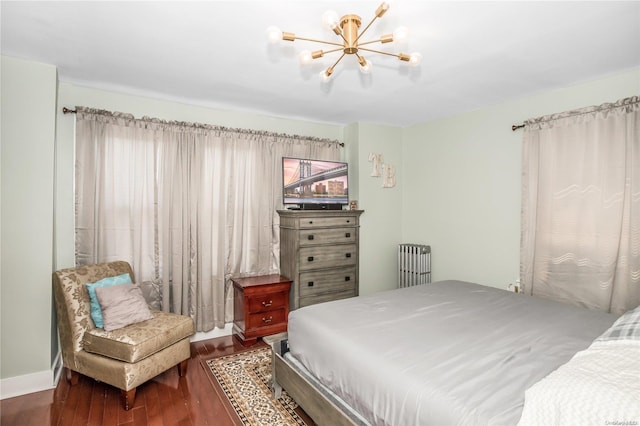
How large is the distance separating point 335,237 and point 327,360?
2137 mm

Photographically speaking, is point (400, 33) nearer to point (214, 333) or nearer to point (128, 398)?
point (128, 398)

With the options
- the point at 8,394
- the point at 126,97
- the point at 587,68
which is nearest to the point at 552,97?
the point at 587,68

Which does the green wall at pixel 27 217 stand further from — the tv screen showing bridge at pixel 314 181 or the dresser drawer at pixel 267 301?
the tv screen showing bridge at pixel 314 181

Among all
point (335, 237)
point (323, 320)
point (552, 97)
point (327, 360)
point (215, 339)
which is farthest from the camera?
point (335, 237)

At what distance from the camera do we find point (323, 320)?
2.21m

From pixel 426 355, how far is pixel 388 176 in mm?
3228

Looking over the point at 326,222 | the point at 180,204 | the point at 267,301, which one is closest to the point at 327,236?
the point at 326,222

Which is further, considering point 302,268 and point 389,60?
point 302,268

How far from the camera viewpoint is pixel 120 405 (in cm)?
239

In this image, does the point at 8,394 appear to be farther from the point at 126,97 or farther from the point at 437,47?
the point at 437,47

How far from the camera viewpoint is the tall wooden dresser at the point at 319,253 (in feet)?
12.2

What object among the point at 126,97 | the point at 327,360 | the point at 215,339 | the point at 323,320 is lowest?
the point at 215,339

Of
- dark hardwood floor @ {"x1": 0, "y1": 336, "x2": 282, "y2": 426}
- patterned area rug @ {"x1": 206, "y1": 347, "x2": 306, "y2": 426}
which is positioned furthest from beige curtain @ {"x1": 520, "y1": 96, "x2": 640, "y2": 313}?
dark hardwood floor @ {"x1": 0, "y1": 336, "x2": 282, "y2": 426}

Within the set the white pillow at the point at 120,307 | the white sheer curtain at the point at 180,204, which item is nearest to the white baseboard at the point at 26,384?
the white pillow at the point at 120,307
